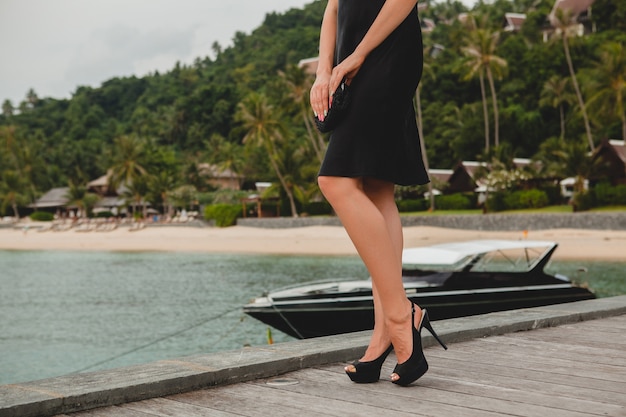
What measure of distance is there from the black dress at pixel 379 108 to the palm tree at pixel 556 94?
163ft

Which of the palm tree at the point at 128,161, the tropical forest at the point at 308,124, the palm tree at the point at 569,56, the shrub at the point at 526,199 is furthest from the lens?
the palm tree at the point at 128,161

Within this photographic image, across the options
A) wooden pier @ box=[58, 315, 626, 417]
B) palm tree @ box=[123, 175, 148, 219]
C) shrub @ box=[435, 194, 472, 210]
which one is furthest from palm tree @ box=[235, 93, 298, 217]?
wooden pier @ box=[58, 315, 626, 417]

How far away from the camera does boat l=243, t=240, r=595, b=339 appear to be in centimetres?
944

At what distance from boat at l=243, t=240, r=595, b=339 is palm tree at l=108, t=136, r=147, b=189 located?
65.8 metres

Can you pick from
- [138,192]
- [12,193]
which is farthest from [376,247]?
[12,193]

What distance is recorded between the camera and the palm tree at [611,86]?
42.7 metres

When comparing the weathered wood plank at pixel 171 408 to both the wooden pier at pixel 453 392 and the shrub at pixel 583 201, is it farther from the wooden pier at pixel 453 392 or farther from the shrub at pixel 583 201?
the shrub at pixel 583 201

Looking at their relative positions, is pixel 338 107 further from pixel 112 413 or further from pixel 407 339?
pixel 112 413

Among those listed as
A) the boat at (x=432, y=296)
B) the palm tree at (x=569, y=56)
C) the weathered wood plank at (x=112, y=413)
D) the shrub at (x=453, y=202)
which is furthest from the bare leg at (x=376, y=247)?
the palm tree at (x=569, y=56)

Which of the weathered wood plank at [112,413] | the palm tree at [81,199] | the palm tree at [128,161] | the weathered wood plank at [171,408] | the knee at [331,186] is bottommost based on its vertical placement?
the weathered wood plank at [171,408]

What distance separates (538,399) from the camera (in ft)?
7.34

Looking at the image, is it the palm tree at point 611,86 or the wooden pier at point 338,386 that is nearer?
the wooden pier at point 338,386

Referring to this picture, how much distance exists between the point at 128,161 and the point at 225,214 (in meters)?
25.5

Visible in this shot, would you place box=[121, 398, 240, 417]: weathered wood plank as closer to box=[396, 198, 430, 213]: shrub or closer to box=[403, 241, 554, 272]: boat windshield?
box=[403, 241, 554, 272]: boat windshield
